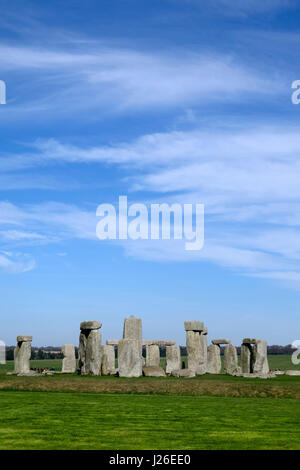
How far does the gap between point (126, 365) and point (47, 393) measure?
7858mm

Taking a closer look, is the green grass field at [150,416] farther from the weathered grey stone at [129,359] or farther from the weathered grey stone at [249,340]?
the weathered grey stone at [249,340]

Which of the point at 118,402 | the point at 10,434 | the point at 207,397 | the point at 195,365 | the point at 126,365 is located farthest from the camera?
the point at 195,365

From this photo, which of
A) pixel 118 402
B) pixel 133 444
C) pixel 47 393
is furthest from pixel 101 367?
pixel 133 444

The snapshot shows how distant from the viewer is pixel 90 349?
1014 inches

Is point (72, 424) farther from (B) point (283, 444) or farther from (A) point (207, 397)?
(A) point (207, 397)

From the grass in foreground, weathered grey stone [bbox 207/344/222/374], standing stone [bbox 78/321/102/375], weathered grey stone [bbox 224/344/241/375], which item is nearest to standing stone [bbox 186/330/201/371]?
weathered grey stone [bbox 207/344/222/374]

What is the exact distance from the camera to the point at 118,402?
13570mm

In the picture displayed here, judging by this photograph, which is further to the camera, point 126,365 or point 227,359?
point 227,359

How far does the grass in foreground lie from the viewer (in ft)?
26.5

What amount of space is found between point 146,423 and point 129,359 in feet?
46.2

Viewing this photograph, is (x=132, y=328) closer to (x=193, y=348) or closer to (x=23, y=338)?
(x=193, y=348)

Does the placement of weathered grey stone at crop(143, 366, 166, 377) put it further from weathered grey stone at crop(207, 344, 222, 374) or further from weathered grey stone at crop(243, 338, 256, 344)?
weathered grey stone at crop(207, 344, 222, 374)

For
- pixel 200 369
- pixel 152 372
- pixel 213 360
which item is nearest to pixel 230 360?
pixel 213 360
